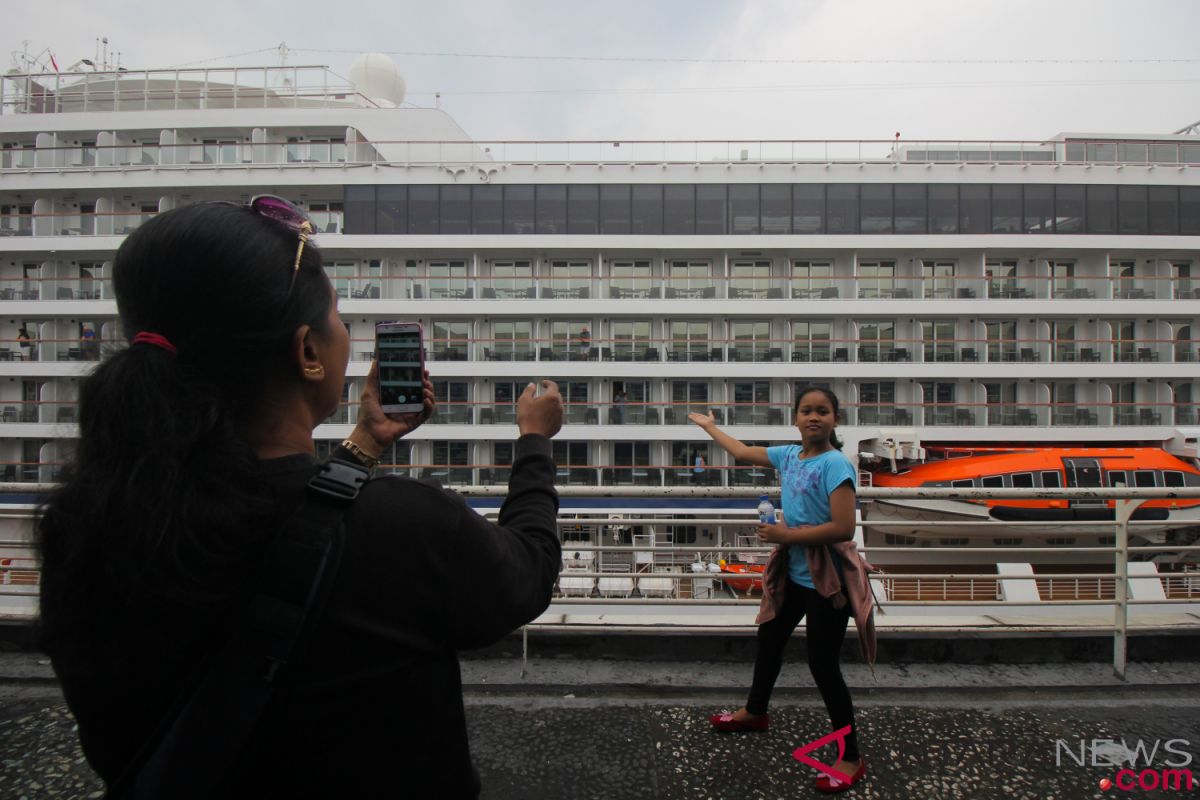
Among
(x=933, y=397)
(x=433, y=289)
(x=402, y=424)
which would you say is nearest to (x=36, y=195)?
(x=433, y=289)

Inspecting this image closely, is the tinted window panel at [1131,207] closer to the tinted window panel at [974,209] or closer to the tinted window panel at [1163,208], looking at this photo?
the tinted window panel at [1163,208]

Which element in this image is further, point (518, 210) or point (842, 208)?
point (518, 210)

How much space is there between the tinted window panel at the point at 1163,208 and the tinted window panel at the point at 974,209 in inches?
210

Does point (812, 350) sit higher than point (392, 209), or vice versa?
point (392, 209)

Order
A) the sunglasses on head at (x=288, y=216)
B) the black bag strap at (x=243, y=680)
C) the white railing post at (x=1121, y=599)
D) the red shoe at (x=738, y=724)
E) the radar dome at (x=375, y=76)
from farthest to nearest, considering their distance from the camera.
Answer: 1. the radar dome at (x=375, y=76)
2. the white railing post at (x=1121, y=599)
3. the red shoe at (x=738, y=724)
4. the sunglasses on head at (x=288, y=216)
5. the black bag strap at (x=243, y=680)

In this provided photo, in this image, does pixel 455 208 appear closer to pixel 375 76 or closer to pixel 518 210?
pixel 518 210

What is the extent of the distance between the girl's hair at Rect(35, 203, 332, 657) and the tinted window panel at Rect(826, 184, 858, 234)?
20606 mm

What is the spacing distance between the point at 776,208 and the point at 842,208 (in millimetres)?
2177

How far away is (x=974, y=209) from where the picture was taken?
18.9 metres

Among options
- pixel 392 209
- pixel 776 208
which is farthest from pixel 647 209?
pixel 392 209

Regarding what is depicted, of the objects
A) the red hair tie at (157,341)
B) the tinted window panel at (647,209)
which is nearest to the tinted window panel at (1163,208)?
the tinted window panel at (647,209)

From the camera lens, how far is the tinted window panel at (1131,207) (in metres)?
18.8

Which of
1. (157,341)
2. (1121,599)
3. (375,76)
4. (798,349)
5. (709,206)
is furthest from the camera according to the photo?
(375,76)

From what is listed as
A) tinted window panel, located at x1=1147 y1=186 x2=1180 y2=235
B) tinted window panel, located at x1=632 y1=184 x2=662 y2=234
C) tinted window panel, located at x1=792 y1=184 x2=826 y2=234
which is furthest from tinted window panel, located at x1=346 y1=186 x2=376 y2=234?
tinted window panel, located at x1=1147 y1=186 x2=1180 y2=235
